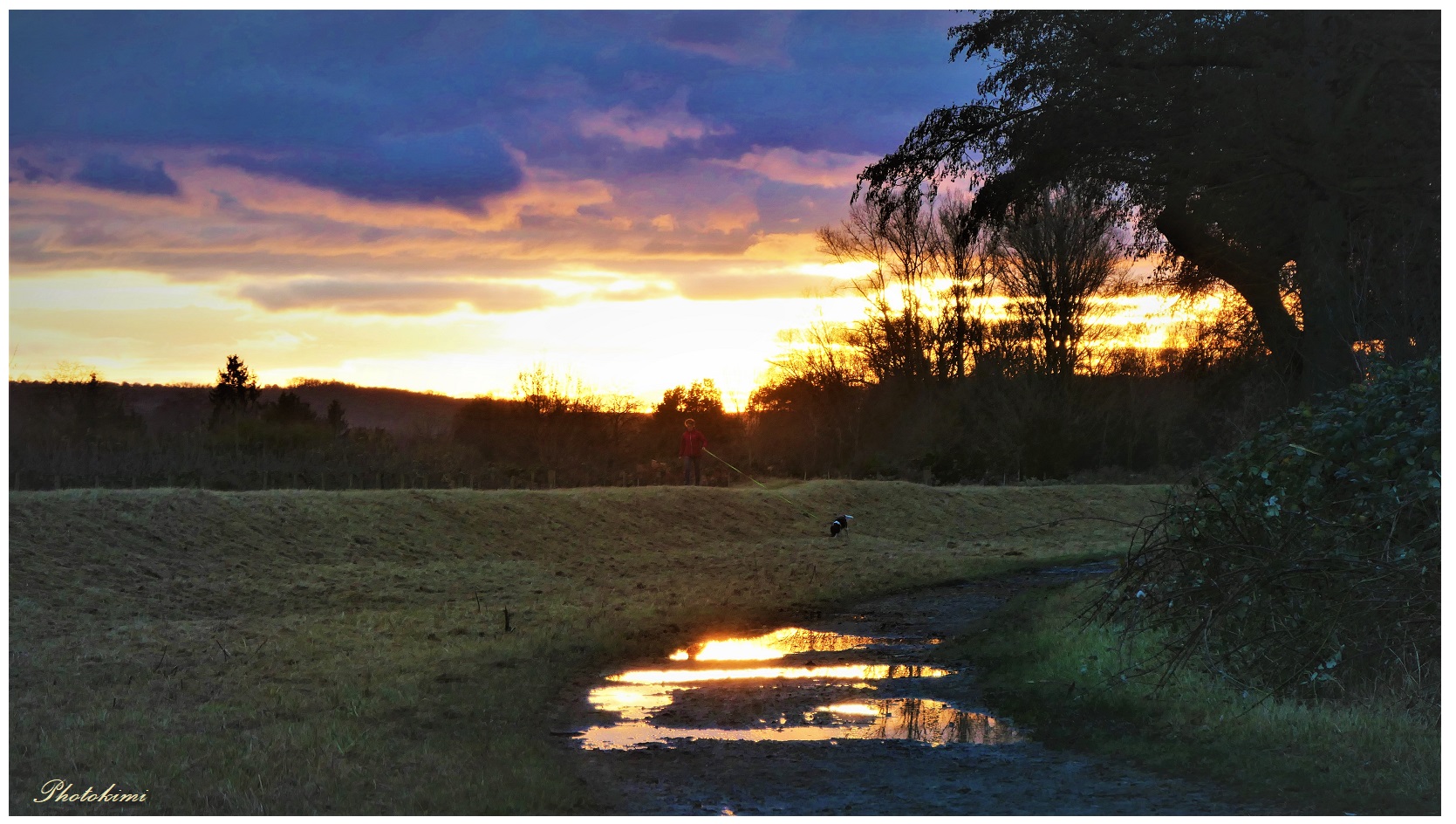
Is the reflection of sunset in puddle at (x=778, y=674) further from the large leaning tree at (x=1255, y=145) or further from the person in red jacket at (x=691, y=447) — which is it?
the person in red jacket at (x=691, y=447)

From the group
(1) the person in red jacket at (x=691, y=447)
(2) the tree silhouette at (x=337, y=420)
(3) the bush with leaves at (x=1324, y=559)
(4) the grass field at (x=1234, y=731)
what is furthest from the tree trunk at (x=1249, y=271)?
(2) the tree silhouette at (x=337, y=420)

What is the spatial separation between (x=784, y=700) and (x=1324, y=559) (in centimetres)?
378

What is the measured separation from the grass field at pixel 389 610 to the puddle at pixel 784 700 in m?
0.53

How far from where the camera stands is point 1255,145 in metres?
10.9

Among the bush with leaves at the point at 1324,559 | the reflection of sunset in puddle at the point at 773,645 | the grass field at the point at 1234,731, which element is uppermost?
the bush with leaves at the point at 1324,559

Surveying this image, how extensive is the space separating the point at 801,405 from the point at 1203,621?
114 ft

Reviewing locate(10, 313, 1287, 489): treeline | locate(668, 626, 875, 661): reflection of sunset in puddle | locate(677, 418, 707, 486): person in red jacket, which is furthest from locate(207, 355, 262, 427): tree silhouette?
locate(668, 626, 875, 661): reflection of sunset in puddle

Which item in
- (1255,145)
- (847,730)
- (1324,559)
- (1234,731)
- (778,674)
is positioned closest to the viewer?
(1234,731)

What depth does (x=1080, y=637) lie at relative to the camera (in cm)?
1030

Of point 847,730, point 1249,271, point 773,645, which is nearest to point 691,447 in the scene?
point 1249,271

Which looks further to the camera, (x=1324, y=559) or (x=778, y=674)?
(x=778, y=674)

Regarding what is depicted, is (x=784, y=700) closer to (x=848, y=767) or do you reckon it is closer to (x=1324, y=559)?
(x=848, y=767)

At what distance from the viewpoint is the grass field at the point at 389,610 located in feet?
21.1

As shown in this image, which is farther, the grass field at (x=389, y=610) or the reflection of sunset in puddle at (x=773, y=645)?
the reflection of sunset in puddle at (x=773, y=645)
